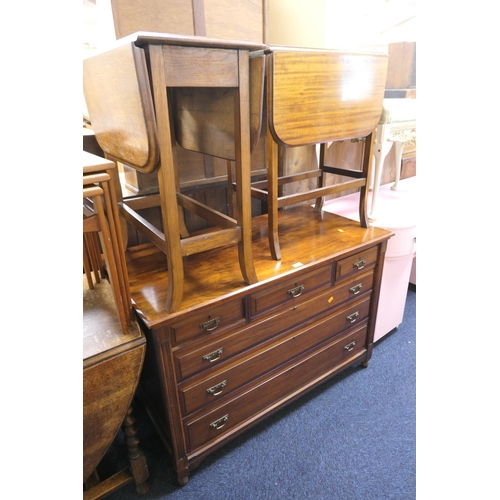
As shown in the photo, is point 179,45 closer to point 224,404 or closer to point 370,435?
point 224,404

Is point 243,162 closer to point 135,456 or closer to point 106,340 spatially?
point 106,340

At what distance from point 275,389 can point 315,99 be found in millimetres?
1300

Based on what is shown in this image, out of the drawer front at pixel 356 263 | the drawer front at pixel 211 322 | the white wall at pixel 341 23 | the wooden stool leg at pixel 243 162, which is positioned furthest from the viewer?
the white wall at pixel 341 23

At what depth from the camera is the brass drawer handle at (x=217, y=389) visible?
4.66ft

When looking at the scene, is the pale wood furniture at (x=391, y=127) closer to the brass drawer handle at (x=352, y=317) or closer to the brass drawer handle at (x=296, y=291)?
the brass drawer handle at (x=352, y=317)

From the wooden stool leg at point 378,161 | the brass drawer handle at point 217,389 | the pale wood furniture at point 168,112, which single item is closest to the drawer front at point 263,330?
the brass drawer handle at point 217,389

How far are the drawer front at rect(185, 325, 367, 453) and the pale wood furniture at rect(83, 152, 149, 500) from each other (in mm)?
343

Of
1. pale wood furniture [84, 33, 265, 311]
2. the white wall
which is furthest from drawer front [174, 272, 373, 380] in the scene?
the white wall

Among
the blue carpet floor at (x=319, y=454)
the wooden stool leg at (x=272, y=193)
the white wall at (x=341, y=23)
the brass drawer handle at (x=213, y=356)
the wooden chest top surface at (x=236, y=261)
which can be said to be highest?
the white wall at (x=341, y=23)

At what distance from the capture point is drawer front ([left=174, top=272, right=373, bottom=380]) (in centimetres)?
132

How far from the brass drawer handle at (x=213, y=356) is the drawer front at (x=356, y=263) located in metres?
0.68

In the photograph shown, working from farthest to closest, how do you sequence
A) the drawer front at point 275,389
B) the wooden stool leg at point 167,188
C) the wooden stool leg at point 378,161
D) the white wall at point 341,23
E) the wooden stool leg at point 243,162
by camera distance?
the wooden stool leg at point 378,161
the white wall at point 341,23
the drawer front at point 275,389
the wooden stool leg at point 243,162
the wooden stool leg at point 167,188

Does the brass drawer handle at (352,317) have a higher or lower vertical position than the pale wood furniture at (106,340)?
lower

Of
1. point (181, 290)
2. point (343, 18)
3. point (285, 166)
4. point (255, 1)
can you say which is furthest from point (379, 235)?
point (343, 18)
